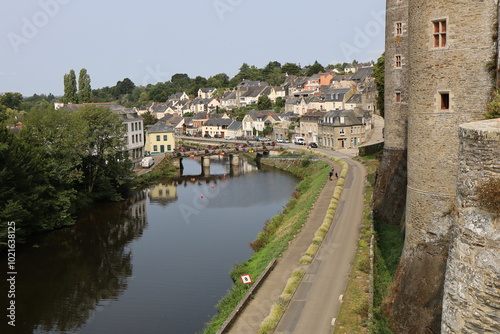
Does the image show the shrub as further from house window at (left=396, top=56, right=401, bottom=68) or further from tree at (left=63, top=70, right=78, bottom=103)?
tree at (left=63, top=70, right=78, bottom=103)

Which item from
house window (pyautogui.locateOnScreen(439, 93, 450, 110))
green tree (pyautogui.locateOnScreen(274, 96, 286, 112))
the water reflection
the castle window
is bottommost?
the water reflection

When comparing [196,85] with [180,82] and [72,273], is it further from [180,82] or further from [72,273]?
[72,273]

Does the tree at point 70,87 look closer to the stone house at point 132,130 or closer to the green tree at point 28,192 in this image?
the stone house at point 132,130

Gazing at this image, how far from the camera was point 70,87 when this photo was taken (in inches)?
3401

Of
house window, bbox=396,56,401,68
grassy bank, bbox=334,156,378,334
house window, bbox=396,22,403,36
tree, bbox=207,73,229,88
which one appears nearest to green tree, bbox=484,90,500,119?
grassy bank, bbox=334,156,378,334

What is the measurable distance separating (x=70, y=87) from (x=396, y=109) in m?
73.9

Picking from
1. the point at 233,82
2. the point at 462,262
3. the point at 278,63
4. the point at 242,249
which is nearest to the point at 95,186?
the point at 242,249

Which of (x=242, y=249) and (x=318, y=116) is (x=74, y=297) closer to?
(x=242, y=249)

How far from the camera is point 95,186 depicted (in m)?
43.7

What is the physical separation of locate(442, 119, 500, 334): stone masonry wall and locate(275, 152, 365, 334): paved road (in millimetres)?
7667

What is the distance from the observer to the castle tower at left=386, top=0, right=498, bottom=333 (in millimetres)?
13141

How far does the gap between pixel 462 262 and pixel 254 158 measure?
206ft

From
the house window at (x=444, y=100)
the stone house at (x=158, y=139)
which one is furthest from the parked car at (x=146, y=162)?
the house window at (x=444, y=100)

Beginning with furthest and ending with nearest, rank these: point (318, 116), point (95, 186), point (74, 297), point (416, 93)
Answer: point (318, 116) → point (95, 186) → point (74, 297) → point (416, 93)
